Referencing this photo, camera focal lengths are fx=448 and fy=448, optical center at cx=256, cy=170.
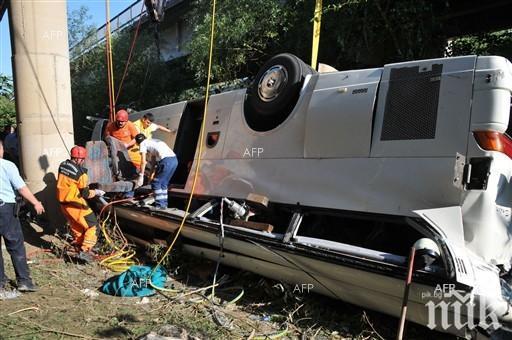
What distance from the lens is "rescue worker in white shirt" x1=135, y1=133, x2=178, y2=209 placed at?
18.4ft

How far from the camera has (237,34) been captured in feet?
35.2

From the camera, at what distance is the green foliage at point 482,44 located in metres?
10.1

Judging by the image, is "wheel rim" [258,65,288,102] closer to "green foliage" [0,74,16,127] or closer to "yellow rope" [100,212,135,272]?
"yellow rope" [100,212,135,272]

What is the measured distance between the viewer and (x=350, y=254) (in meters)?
3.29

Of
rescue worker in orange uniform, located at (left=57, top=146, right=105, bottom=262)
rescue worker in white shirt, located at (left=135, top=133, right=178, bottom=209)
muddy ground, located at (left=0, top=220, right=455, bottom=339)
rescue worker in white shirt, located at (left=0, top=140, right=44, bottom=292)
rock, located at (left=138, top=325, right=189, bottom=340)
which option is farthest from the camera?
rescue worker in orange uniform, located at (left=57, top=146, right=105, bottom=262)

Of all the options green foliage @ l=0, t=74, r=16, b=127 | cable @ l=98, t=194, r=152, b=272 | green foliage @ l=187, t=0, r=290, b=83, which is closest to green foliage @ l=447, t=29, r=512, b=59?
green foliage @ l=187, t=0, r=290, b=83

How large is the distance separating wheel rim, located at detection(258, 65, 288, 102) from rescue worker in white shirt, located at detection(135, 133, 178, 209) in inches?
73.7

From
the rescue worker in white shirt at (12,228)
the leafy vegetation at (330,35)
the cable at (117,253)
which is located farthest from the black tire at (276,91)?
the leafy vegetation at (330,35)

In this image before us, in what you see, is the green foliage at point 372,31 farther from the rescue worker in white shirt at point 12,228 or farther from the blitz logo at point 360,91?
the rescue worker in white shirt at point 12,228

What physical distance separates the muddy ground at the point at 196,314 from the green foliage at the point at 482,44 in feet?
27.4

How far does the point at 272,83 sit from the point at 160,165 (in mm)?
2120

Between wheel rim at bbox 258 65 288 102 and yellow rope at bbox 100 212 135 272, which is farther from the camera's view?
yellow rope at bbox 100 212 135 272

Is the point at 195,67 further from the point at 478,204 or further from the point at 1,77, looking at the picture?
the point at 478,204

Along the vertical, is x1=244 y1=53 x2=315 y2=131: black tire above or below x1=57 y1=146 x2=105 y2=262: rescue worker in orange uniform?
above
